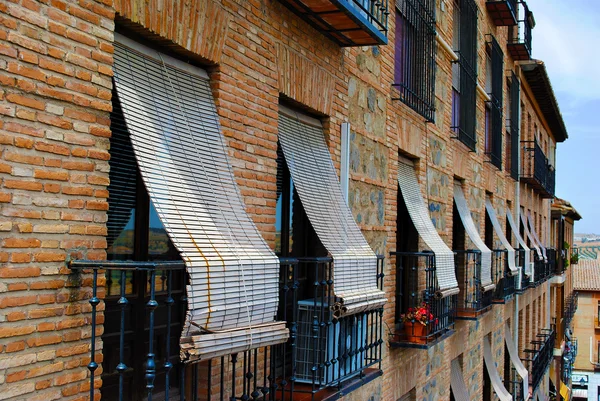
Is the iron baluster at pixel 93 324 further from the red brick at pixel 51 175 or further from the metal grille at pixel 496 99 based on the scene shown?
the metal grille at pixel 496 99

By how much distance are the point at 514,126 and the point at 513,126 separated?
0.62 ft

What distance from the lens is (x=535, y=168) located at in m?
21.0

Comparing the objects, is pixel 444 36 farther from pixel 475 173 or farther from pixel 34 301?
pixel 34 301

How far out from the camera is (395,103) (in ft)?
28.8

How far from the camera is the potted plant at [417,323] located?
8539 mm

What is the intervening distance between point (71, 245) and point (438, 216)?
8.03 m

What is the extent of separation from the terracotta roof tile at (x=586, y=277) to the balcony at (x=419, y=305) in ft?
131

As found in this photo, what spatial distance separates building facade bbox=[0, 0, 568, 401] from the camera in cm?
351

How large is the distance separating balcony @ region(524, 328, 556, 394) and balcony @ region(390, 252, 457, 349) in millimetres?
11447

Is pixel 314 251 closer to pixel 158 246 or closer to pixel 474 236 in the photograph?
pixel 158 246

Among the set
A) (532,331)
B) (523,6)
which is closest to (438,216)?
(523,6)

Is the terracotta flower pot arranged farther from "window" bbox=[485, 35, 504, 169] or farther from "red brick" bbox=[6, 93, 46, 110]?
"window" bbox=[485, 35, 504, 169]

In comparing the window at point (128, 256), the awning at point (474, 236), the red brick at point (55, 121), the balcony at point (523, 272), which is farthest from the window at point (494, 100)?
the red brick at point (55, 121)

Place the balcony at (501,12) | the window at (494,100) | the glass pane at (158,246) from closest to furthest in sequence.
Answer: the glass pane at (158,246) → the balcony at (501,12) → the window at (494,100)
